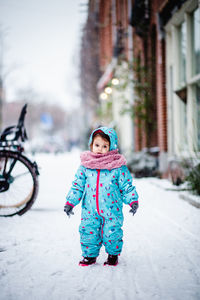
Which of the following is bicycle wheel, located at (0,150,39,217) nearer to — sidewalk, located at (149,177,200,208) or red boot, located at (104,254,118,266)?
red boot, located at (104,254,118,266)

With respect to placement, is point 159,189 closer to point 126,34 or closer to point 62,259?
point 62,259

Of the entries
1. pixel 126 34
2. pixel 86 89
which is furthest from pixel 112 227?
pixel 86 89

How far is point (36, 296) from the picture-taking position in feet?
6.40

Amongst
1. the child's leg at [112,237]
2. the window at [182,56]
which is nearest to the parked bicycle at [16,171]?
the child's leg at [112,237]

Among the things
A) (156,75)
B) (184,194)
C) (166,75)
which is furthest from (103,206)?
(156,75)

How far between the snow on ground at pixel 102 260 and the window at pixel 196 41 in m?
3.10

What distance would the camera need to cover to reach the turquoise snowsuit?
244cm

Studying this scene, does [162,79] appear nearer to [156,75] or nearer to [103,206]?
[156,75]

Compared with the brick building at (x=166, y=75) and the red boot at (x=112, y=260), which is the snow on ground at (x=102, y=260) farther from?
the brick building at (x=166, y=75)

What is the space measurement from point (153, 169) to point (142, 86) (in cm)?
259

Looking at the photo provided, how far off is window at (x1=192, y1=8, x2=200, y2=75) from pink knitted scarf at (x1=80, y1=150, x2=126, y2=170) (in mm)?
4250

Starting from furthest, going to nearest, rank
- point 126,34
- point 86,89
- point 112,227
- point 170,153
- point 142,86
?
1. point 86,89
2. point 126,34
3. point 142,86
4. point 170,153
5. point 112,227

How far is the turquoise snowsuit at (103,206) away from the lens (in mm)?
2441

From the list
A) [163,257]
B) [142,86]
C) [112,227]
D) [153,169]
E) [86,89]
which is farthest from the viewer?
[86,89]
